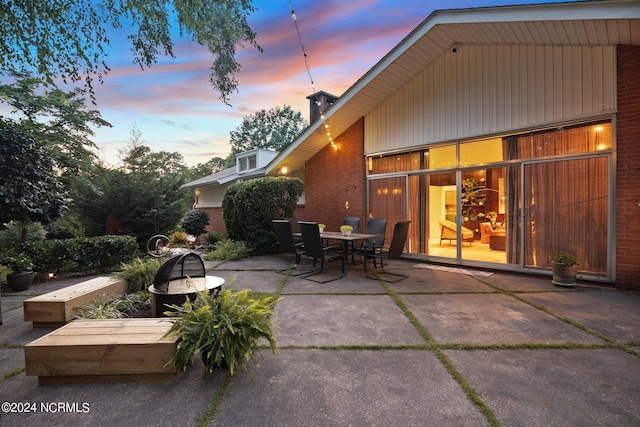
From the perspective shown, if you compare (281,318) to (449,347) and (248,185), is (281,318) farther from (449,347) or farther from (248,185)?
(248,185)

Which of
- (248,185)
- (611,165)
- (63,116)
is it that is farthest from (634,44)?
(63,116)

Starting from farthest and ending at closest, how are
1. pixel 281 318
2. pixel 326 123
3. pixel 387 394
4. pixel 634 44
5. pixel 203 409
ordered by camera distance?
pixel 326 123 < pixel 634 44 < pixel 281 318 < pixel 387 394 < pixel 203 409

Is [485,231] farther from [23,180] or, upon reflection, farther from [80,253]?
[23,180]

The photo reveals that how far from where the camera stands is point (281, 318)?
11.0 ft

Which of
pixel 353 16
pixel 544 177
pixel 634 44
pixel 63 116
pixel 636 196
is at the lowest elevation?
pixel 636 196

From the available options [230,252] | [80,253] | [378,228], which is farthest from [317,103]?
[80,253]

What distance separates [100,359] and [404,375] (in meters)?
2.21

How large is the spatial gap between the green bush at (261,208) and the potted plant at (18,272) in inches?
173

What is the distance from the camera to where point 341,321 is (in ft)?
10.7

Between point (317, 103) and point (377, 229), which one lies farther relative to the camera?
point (317, 103)

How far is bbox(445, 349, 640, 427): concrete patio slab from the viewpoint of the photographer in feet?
5.64

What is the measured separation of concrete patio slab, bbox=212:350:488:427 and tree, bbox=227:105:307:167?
32.0m

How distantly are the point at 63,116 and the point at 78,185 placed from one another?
7.01 meters

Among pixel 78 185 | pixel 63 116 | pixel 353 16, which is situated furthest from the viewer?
pixel 63 116
